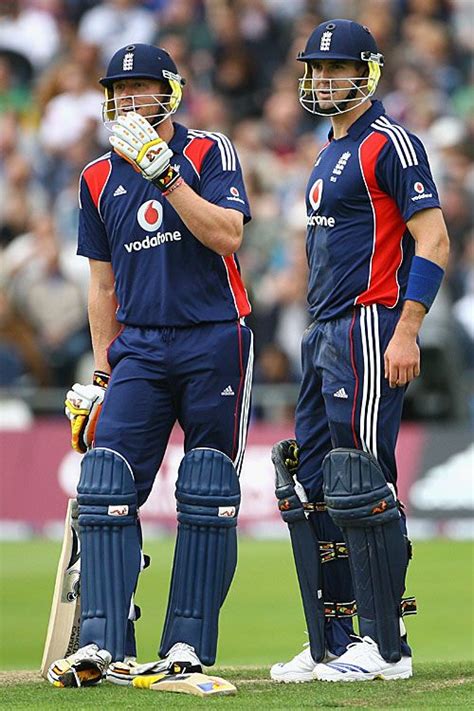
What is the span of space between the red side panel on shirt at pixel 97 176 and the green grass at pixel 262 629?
190 cm

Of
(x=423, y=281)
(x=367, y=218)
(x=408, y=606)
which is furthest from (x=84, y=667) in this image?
(x=367, y=218)

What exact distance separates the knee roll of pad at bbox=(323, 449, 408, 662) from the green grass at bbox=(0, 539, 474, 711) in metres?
0.25

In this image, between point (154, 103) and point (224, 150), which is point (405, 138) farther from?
point (154, 103)

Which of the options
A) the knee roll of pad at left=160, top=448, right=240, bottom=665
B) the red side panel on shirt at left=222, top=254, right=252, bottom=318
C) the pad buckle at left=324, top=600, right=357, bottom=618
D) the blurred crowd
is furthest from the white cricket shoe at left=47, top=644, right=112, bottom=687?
the blurred crowd

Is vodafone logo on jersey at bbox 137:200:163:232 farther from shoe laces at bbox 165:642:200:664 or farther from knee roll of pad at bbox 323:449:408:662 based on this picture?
shoe laces at bbox 165:642:200:664

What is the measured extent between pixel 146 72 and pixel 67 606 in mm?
2134

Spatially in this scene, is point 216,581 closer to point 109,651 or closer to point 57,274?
point 109,651

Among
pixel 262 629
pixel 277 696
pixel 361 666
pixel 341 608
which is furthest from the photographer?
pixel 262 629

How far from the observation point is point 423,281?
584 centimetres

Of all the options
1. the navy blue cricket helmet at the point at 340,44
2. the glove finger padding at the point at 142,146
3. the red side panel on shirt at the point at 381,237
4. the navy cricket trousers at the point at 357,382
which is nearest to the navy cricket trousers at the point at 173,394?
the navy cricket trousers at the point at 357,382

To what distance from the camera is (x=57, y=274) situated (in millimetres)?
15125

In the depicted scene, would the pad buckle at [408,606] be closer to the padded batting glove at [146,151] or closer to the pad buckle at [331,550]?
the pad buckle at [331,550]

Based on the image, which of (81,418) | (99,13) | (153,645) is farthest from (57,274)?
(81,418)

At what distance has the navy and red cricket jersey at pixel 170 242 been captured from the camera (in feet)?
19.7
